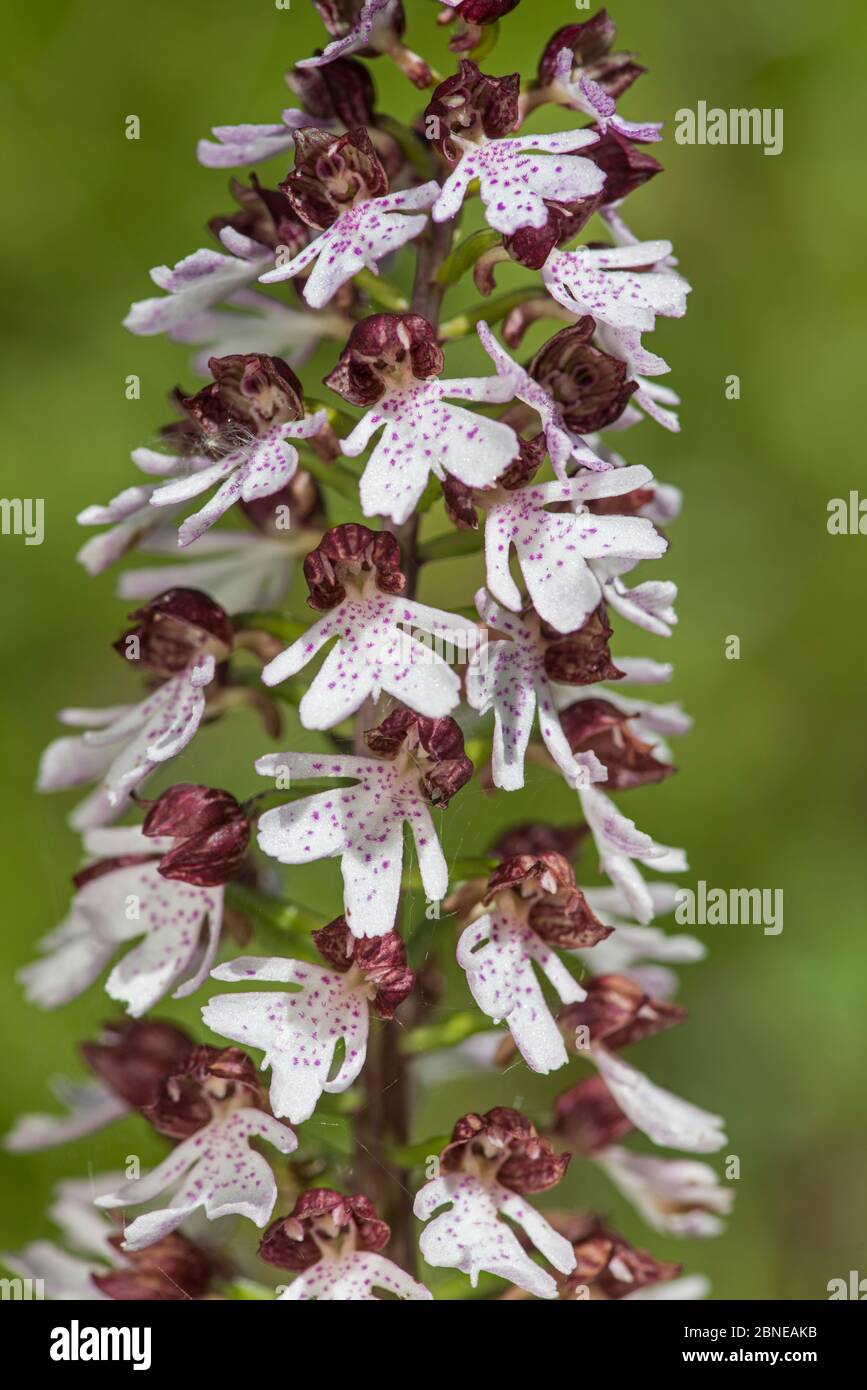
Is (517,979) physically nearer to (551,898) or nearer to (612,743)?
(551,898)

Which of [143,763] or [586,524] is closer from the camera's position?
[586,524]

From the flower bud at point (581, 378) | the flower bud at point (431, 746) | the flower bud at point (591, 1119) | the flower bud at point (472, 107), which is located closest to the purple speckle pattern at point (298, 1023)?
the flower bud at point (431, 746)

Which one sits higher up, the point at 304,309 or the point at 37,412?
the point at 37,412

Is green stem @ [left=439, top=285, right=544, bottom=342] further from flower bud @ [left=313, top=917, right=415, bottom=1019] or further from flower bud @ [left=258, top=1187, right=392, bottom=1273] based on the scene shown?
flower bud @ [left=258, top=1187, right=392, bottom=1273]

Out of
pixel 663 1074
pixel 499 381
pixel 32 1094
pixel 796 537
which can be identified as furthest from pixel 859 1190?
pixel 499 381

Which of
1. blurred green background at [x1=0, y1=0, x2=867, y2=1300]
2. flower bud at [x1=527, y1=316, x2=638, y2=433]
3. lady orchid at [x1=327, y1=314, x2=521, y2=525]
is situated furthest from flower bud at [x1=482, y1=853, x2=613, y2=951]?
blurred green background at [x1=0, y1=0, x2=867, y2=1300]

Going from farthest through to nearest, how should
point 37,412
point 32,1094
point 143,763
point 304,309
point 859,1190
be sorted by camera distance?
point 37,412 < point 859,1190 < point 32,1094 < point 304,309 < point 143,763

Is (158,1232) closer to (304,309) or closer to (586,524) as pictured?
(586,524)

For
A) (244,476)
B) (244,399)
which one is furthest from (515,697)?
(244,399)
